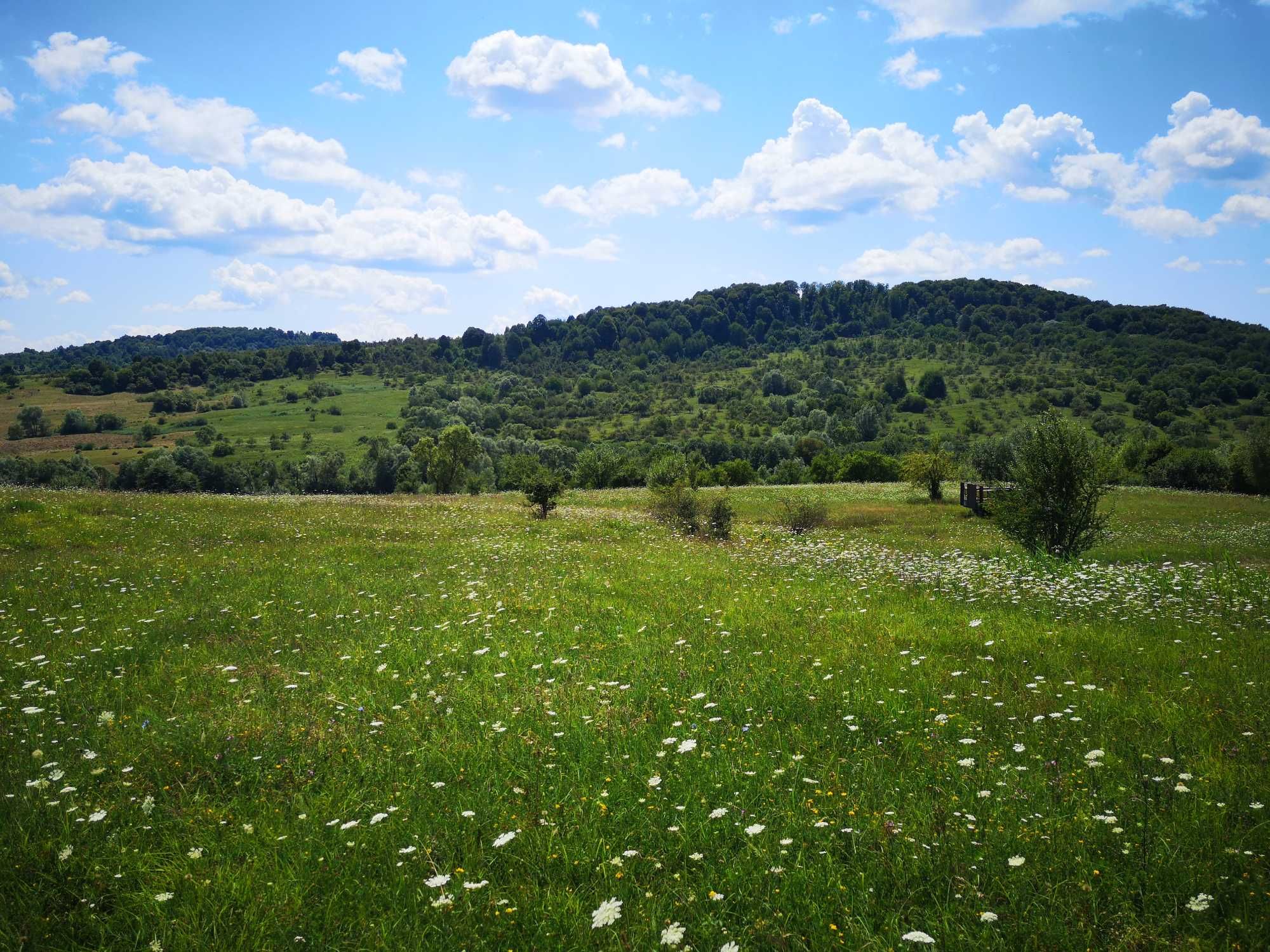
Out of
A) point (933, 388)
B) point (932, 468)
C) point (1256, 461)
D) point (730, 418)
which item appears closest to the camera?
point (932, 468)

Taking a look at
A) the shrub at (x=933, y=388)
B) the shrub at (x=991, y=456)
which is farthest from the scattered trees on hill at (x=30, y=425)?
the shrub at (x=933, y=388)

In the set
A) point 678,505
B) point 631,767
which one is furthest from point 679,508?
point 631,767

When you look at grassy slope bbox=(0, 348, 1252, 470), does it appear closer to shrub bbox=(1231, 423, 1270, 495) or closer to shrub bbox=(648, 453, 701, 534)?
shrub bbox=(1231, 423, 1270, 495)

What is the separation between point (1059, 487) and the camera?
18.8 meters

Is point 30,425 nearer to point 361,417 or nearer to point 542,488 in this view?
point 361,417

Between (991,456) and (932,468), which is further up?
(932,468)

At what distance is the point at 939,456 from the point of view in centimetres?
4906

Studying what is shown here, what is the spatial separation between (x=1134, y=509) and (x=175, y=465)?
348 ft

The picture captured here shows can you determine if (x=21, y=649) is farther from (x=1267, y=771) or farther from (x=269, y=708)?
(x=1267, y=771)

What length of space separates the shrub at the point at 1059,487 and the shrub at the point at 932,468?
30461 millimetres

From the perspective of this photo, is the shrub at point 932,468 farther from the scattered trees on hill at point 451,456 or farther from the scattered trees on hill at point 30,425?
the scattered trees on hill at point 30,425

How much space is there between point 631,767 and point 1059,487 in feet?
58.7

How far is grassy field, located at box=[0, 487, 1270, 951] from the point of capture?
13.2 ft

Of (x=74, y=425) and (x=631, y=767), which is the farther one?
(x=74, y=425)
